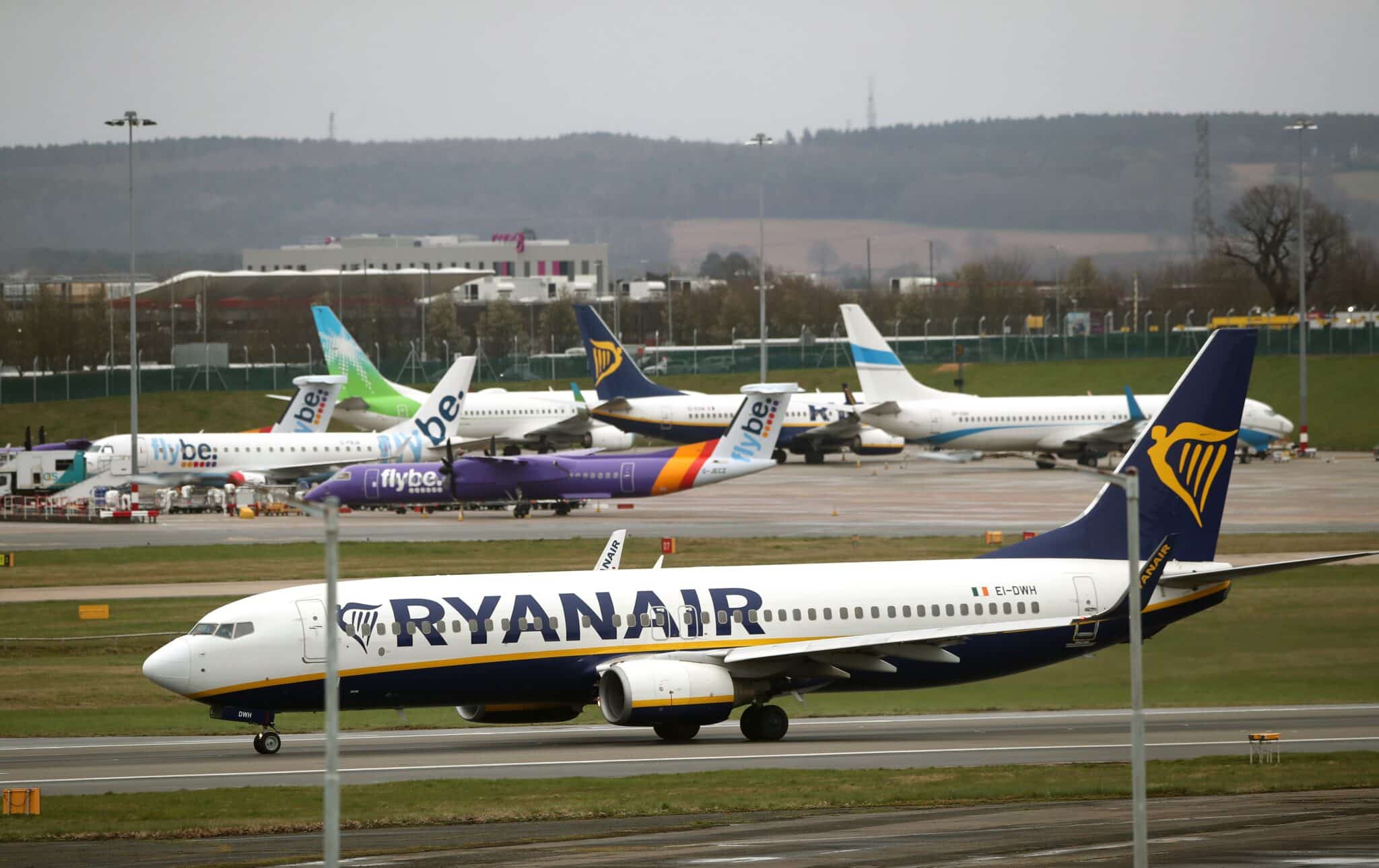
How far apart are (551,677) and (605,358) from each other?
81.1 metres

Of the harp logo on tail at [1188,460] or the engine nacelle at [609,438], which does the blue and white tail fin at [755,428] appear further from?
the harp logo on tail at [1188,460]

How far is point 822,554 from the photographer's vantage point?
6669 centimetres

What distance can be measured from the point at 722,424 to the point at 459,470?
33.4 m

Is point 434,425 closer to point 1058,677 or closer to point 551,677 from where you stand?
point 1058,677

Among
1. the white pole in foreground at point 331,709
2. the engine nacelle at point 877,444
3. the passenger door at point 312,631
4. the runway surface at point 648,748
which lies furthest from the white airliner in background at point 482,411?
the white pole in foreground at point 331,709

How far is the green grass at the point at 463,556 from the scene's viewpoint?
209ft

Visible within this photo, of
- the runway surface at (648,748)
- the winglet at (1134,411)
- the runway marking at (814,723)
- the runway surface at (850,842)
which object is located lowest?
Result: the runway marking at (814,723)

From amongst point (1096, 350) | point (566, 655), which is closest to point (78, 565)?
point (566, 655)

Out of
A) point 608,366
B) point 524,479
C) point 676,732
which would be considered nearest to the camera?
point 676,732

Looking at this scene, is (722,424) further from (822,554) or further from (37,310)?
(37,310)

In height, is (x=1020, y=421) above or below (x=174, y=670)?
above

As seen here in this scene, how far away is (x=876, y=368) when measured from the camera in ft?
374

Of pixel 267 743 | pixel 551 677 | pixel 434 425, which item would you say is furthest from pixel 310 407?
pixel 551 677

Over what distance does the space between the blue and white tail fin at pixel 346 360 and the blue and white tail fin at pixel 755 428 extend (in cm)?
4653
